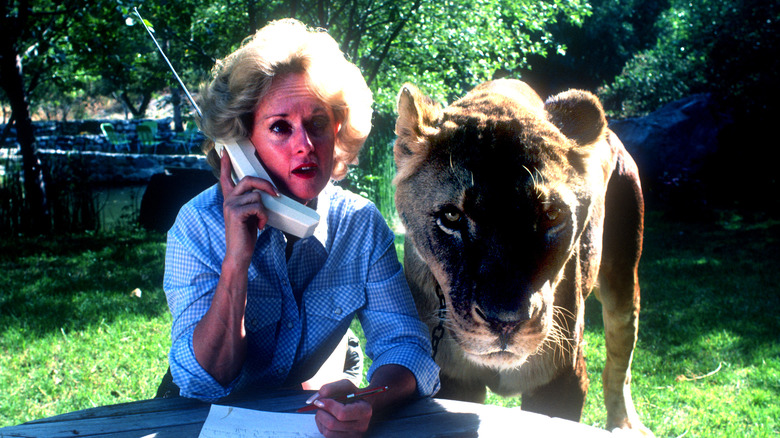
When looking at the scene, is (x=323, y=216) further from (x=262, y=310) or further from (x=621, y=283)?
(x=621, y=283)

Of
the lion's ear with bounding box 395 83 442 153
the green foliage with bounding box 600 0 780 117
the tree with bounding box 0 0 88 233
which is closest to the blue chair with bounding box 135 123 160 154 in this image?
the tree with bounding box 0 0 88 233

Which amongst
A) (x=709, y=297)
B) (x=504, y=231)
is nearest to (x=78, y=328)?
(x=504, y=231)

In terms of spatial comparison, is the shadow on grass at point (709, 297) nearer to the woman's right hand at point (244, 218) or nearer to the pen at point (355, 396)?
the pen at point (355, 396)

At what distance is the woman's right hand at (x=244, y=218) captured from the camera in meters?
1.87

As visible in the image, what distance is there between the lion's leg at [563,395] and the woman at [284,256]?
29.5 inches

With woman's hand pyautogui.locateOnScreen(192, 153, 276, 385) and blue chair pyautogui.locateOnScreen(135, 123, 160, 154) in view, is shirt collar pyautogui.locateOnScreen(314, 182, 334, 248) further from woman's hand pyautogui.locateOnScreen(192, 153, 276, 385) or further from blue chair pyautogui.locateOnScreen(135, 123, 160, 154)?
blue chair pyautogui.locateOnScreen(135, 123, 160, 154)

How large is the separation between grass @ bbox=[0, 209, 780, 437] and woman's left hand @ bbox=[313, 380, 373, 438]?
2852 millimetres

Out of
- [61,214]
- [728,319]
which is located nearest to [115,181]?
[61,214]

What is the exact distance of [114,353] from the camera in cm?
486

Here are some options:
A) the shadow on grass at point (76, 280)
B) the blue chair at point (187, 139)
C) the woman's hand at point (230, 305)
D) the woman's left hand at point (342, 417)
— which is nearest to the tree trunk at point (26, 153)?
the shadow on grass at point (76, 280)

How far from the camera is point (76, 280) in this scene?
262 inches

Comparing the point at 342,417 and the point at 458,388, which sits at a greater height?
the point at 342,417

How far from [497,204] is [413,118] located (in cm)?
62

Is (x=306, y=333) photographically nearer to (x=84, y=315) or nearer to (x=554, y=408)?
(x=554, y=408)
